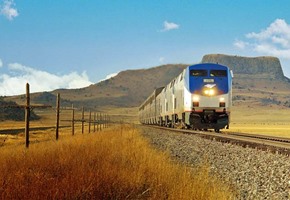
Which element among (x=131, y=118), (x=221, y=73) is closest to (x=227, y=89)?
(x=221, y=73)

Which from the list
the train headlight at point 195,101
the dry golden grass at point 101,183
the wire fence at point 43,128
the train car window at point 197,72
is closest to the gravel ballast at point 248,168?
the dry golden grass at point 101,183

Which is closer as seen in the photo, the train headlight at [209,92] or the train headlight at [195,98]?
the train headlight at [195,98]

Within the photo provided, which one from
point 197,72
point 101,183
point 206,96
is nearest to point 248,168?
point 101,183

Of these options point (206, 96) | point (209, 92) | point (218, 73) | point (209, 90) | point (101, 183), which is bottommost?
point (101, 183)

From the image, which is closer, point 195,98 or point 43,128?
point 195,98

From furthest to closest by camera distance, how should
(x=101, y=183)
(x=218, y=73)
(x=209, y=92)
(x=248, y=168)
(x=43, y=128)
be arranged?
(x=43, y=128)
(x=218, y=73)
(x=209, y=92)
(x=248, y=168)
(x=101, y=183)

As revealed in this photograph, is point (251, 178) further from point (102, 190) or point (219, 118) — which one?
point (219, 118)

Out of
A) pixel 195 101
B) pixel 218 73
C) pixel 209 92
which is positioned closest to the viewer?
pixel 195 101

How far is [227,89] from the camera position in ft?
91.3

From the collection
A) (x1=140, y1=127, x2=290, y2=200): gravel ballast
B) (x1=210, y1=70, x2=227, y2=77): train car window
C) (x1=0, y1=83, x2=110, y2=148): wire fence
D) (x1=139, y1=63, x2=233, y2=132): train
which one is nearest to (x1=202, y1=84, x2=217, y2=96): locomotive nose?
(x1=139, y1=63, x2=233, y2=132): train

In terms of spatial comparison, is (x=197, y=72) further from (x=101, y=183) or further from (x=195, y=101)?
(x=101, y=183)

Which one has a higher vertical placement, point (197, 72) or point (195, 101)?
point (197, 72)

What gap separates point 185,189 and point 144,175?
1.69 meters

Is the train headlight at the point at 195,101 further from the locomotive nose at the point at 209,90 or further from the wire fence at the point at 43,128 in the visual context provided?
the wire fence at the point at 43,128
